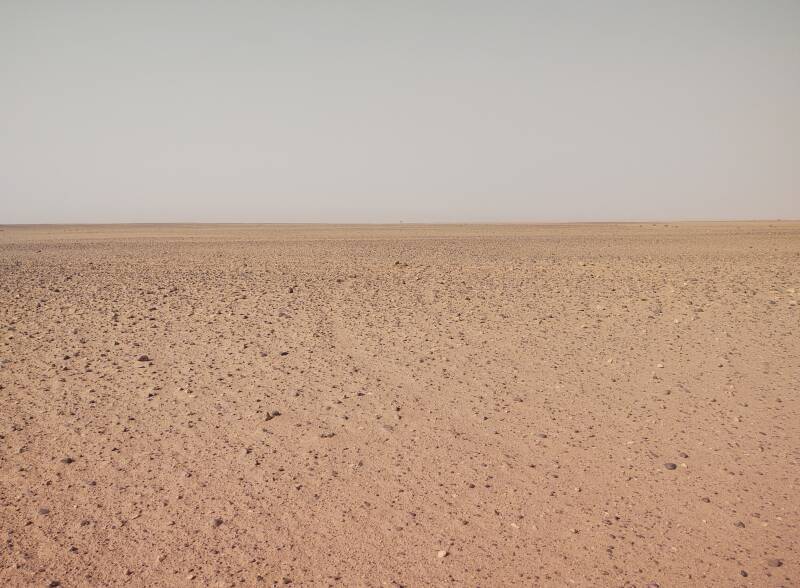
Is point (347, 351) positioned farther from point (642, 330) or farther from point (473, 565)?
point (473, 565)

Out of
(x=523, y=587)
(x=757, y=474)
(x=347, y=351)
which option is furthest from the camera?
(x=347, y=351)

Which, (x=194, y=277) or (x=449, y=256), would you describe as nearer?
(x=194, y=277)

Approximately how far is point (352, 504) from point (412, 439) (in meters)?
1.16

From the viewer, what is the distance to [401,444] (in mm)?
5219

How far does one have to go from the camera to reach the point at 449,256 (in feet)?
72.5

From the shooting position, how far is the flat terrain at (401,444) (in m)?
3.64

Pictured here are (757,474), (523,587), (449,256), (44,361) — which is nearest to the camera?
(523,587)

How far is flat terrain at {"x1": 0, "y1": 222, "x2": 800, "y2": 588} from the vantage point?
364 centimetres

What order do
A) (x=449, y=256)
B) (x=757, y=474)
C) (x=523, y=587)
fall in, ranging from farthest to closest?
1. (x=449, y=256)
2. (x=757, y=474)
3. (x=523, y=587)

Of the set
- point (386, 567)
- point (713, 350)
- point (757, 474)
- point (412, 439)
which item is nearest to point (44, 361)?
point (412, 439)

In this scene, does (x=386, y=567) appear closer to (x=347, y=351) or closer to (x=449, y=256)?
(x=347, y=351)

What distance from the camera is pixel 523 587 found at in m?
3.38

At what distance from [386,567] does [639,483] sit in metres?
1.89

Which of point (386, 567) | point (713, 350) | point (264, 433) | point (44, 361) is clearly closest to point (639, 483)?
point (386, 567)
